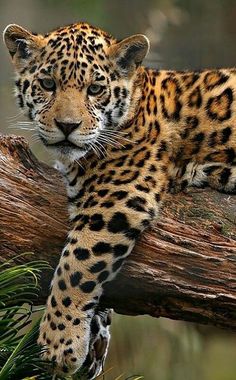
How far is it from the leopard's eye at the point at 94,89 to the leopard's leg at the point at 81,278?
0.65 metres

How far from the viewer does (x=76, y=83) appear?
20.3 ft

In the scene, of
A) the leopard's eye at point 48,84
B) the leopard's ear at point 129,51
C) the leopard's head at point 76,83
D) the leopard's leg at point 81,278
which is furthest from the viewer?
the leopard's ear at point 129,51

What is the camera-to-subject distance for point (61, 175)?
646cm

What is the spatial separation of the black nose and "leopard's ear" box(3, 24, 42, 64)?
1.88 ft

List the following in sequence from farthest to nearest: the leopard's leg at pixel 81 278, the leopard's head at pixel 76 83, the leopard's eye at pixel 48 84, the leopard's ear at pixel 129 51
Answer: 1. the leopard's ear at pixel 129 51
2. the leopard's eye at pixel 48 84
3. the leopard's head at pixel 76 83
4. the leopard's leg at pixel 81 278

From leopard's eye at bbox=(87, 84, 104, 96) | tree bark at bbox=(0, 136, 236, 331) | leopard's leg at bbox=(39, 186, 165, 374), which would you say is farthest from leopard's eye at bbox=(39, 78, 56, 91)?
leopard's leg at bbox=(39, 186, 165, 374)

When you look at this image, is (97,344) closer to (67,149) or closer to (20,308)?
(20,308)

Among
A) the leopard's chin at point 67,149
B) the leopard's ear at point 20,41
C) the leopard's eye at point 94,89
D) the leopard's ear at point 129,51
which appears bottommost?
the leopard's chin at point 67,149

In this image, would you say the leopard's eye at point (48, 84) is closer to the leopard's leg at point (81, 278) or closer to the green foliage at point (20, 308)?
the leopard's leg at point (81, 278)

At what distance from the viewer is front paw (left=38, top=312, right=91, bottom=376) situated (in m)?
6.00

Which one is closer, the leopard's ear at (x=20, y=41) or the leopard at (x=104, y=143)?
the leopard at (x=104, y=143)

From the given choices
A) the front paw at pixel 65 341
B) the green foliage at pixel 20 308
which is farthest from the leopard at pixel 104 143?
the green foliage at pixel 20 308

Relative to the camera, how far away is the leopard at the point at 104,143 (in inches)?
237

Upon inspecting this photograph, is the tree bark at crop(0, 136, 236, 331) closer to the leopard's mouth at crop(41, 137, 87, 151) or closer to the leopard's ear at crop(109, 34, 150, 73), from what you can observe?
the leopard's mouth at crop(41, 137, 87, 151)
